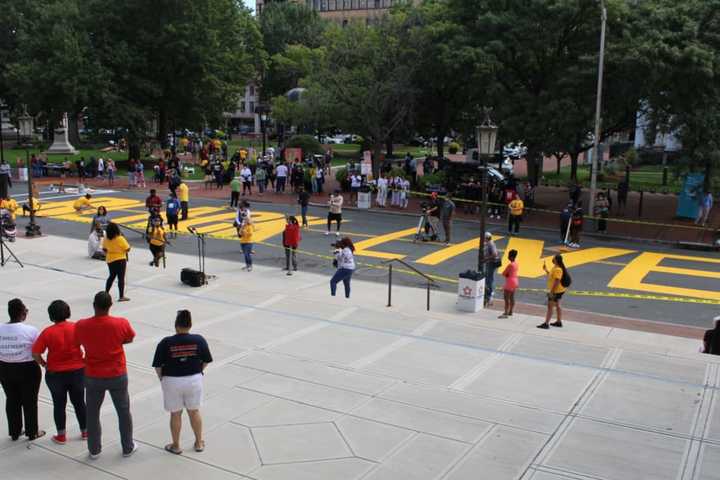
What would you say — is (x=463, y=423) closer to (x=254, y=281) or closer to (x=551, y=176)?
(x=254, y=281)

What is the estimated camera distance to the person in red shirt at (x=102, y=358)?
6605 millimetres

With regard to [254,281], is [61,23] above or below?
above

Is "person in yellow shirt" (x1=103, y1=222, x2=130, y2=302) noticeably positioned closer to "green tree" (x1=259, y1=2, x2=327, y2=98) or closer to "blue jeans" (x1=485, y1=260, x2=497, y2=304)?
"blue jeans" (x1=485, y1=260, x2=497, y2=304)

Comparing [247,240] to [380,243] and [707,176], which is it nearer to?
[380,243]

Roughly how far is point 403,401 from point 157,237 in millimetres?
10487

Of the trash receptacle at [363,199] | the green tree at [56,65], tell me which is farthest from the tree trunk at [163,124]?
the trash receptacle at [363,199]

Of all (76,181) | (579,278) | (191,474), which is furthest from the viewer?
(76,181)

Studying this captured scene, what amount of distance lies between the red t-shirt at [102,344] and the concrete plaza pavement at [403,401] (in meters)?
0.92

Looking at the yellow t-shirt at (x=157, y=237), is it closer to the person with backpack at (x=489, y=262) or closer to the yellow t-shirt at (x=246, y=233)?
the yellow t-shirt at (x=246, y=233)

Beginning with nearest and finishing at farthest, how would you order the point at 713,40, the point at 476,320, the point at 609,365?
1. the point at 609,365
2. the point at 476,320
3. the point at 713,40

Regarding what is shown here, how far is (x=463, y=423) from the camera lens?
788cm

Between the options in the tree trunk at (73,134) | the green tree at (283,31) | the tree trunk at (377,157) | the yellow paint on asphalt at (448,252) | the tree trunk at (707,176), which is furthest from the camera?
the green tree at (283,31)

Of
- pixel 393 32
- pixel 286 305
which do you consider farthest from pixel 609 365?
pixel 393 32

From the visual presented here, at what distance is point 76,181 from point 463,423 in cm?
3596
